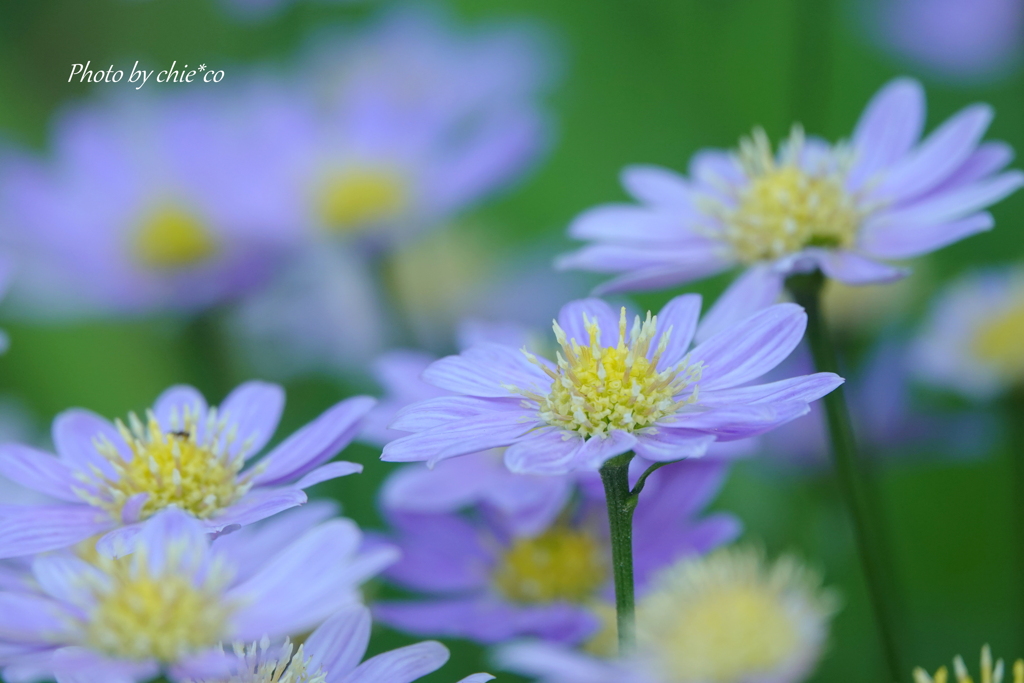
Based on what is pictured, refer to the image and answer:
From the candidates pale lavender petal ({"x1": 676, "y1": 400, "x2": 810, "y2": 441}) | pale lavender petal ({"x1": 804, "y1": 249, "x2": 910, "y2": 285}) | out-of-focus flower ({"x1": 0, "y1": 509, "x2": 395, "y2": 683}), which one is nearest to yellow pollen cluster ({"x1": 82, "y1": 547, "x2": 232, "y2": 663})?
out-of-focus flower ({"x1": 0, "y1": 509, "x2": 395, "y2": 683})

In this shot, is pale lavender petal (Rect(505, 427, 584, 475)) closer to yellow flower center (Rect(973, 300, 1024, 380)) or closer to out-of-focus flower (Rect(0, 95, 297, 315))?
yellow flower center (Rect(973, 300, 1024, 380))

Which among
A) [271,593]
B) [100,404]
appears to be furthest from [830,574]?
[100,404]

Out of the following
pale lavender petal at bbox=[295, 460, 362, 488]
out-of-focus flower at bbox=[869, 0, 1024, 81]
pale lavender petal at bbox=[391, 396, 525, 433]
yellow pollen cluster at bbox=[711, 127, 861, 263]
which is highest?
out-of-focus flower at bbox=[869, 0, 1024, 81]

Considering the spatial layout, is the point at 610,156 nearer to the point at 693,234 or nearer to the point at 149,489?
the point at 693,234

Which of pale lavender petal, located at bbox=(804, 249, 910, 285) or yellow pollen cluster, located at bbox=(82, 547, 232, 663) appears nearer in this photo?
yellow pollen cluster, located at bbox=(82, 547, 232, 663)

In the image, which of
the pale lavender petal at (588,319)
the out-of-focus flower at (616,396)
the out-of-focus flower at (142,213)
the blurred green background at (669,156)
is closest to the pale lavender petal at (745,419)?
the out-of-focus flower at (616,396)

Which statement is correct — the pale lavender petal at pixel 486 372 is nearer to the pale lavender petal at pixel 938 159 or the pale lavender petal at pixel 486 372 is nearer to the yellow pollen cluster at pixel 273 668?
the yellow pollen cluster at pixel 273 668

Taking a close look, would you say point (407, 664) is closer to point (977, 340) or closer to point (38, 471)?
point (38, 471)

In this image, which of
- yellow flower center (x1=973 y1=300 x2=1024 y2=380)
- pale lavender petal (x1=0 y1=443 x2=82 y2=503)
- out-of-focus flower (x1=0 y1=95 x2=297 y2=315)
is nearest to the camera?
pale lavender petal (x1=0 y1=443 x2=82 y2=503)
